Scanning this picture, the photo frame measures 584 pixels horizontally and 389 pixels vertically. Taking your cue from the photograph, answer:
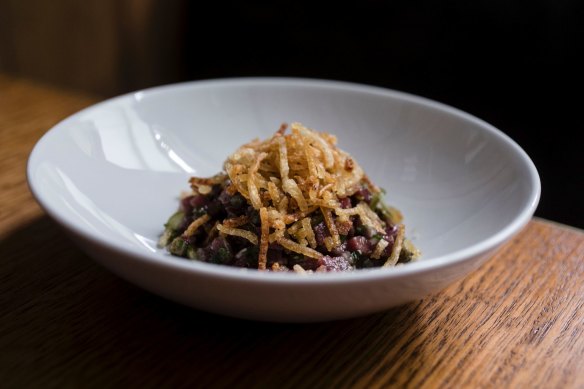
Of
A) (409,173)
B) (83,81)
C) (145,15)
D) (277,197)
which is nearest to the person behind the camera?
(277,197)

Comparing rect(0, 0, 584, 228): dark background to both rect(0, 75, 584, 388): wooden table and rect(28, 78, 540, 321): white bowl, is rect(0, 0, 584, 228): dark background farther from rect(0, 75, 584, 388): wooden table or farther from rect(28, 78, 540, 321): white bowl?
rect(0, 75, 584, 388): wooden table

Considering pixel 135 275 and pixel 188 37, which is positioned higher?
pixel 135 275

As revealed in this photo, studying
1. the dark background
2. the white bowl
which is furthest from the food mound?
the dark background

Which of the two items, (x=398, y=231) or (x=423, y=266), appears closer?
(x=423, y=266)

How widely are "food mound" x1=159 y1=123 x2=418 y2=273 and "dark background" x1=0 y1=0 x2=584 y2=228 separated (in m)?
1.84

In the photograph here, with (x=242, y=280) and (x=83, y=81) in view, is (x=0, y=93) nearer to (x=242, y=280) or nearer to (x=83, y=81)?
(x=242, y=280)

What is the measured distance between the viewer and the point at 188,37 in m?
4.17

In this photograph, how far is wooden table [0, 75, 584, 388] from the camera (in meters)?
1.08

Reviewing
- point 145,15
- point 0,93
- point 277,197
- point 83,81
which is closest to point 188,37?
point 145,15

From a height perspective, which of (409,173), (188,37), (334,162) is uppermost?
(334,162)

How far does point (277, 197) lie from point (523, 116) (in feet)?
6.97

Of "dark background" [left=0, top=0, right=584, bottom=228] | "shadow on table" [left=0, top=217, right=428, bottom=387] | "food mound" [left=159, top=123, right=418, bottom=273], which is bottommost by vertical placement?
"dark background" [left=0, top=0, right=584, bottom=228]

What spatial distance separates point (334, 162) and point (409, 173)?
1.15ft

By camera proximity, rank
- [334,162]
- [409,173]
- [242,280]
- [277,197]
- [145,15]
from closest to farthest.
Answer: [242,280] < [277,197] < [334,162] < [409,173] < [145,15]
